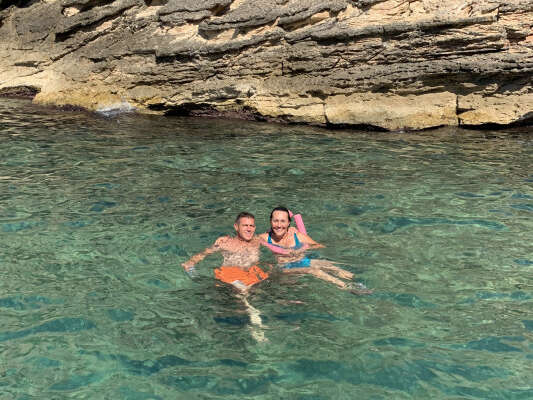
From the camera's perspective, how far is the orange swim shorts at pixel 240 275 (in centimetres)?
552

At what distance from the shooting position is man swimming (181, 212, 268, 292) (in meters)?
5.63

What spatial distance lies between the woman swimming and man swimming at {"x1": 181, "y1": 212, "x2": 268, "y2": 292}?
9.6 inches

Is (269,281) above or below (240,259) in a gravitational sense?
below

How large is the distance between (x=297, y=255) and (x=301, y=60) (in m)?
8.27

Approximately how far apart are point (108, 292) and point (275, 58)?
9515mm

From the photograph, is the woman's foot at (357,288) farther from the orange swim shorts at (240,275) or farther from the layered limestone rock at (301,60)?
the layered limestone rock at (301,60)

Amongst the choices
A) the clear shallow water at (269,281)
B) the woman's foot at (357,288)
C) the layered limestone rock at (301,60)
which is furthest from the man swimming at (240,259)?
the layered limestone rock at (301,60)

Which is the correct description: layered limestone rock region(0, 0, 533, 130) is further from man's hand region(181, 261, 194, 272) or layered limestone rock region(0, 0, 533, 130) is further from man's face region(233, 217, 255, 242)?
man's hand region(181, 261, 194, 272)

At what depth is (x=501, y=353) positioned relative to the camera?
4.41m

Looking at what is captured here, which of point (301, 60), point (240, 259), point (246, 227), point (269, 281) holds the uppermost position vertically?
point (301, 60)

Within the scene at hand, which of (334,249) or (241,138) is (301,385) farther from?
(241,138)

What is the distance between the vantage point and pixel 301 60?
1347 centimetres

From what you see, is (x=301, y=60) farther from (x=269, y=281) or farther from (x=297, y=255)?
(x=269, y=281)

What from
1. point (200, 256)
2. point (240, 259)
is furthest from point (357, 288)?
point (200, 256)
